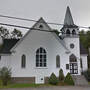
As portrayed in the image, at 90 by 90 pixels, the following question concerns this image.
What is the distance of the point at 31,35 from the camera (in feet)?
70.2

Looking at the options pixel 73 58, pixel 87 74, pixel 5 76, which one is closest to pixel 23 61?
pixel 5 76

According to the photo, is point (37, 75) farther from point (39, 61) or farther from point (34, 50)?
point (34, 50)

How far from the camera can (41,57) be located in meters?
21.6

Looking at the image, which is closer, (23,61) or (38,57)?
(23,61)

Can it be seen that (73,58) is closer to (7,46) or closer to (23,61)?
(23,61)

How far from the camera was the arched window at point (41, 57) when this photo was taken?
2135cm

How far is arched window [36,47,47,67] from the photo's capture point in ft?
70.0

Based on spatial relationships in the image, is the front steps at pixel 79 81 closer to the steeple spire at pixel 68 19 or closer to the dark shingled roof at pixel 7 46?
the steeple spire at pixel 68 19

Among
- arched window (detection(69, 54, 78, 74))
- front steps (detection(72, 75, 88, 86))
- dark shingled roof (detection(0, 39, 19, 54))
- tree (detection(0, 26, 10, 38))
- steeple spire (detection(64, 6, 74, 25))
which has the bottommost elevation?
front steps (detection(72, 75, 88, 86))

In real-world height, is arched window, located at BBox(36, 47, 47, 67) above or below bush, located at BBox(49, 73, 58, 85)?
above

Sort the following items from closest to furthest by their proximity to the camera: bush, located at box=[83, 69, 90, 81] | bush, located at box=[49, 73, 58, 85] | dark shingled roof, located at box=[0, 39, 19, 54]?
bush, located at box=[49, 73, 58, 85], dark shingled roof, located at box=[0, 39, 19, 54], bush, located at box=[83, 69, 90, 81]

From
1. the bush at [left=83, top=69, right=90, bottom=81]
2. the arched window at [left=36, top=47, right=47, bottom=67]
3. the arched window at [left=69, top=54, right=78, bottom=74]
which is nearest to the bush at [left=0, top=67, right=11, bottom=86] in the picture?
the arched window at [left=36, top=47, right=47, bottom=67]

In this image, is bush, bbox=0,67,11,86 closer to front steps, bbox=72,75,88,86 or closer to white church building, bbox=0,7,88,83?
white church building, bbox=0,7,88,83

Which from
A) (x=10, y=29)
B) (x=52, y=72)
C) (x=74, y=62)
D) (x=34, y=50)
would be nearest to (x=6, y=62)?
(x=34, y=50)
